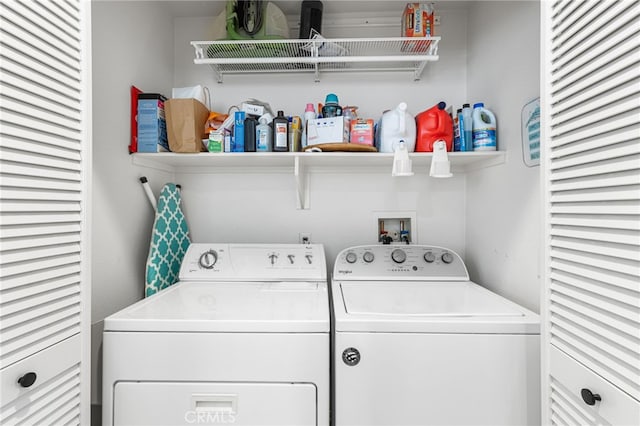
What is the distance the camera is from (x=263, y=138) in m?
1.71

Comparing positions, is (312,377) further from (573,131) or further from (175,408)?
(573,131)

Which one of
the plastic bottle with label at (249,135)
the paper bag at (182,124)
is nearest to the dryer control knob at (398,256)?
the plastic bottle with label at (249,135)

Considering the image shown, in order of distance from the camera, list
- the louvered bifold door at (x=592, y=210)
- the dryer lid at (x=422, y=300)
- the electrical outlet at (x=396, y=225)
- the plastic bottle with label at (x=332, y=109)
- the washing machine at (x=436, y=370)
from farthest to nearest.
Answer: the electrical outlet at (x=396, y=225), the plastic bottle with label at (x=332, y=109), the dryer lid at (x=422, y=300), the washing machine at (x=436, y=370), the louvered bifold door at (x=592, y=210)

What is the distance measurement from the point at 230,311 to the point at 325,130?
3.19 feet

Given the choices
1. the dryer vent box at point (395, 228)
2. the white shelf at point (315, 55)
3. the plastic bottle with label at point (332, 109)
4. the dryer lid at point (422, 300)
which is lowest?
the dryer lid at point (422, 300)

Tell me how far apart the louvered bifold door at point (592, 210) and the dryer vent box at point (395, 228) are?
3.70 ft

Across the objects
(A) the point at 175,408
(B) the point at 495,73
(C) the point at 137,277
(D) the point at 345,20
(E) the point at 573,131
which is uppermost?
(D) the point at 345,20

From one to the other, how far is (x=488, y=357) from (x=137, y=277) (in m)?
1.65

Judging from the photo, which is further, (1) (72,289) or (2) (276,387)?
(2) (276,387)

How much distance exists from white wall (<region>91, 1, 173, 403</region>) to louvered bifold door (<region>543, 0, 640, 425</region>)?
1.64 m

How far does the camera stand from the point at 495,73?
1687 mm

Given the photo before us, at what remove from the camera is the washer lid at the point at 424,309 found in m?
1.13

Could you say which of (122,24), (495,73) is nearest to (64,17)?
(122,24)

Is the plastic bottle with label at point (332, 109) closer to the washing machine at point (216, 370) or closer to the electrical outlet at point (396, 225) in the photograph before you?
the electrical outlet at point (396, 225)
